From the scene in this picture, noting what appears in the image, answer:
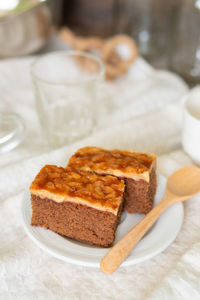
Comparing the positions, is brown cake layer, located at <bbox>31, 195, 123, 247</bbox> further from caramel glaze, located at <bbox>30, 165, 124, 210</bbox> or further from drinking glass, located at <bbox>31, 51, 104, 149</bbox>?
drinking glass, located at <bbox>31, 51, 104, 149</bbox>

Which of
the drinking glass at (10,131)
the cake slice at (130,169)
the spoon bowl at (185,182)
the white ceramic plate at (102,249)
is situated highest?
the cake slice at (130,169)

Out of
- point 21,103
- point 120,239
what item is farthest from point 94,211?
point 21,103

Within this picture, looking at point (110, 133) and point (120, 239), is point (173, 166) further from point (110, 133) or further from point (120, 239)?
point (120, 239)

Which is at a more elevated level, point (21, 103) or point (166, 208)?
point (166, 208)

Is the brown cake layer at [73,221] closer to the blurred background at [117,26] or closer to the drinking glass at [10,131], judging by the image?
the drinking glass at [10,131]

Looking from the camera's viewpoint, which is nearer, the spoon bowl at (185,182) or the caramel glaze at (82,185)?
the caramel glaze at (82,185)

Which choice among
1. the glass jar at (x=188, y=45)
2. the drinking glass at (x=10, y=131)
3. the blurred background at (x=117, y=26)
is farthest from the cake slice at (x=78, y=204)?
the glass jar at (x=188, y=45)

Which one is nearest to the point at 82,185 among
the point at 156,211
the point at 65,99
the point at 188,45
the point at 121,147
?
the point at 156,211

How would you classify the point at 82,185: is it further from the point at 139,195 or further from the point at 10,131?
the point at 10,131
